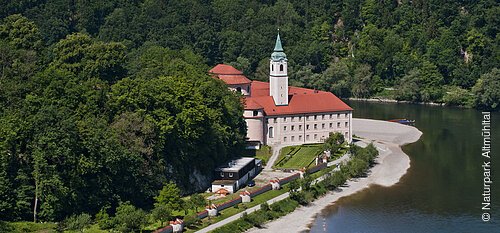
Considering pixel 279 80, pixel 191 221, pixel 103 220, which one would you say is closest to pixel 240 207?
pixel 191 221

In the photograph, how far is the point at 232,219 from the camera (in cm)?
5841

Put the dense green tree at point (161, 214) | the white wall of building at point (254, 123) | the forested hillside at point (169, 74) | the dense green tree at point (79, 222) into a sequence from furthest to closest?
the white wall of building at point (254, 123) → the forested hillside at point (169, 74) → the dense green tree at point (161, 214) → the dense green tree at point (79, 222)

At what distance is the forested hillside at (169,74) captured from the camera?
55.5 m

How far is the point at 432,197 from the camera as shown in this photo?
Answer: 66.6 metres

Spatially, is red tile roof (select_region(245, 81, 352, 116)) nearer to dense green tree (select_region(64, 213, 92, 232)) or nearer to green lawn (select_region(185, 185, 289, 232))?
green lawn (select_region(185, 185, 289, 232))

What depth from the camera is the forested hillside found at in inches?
2185

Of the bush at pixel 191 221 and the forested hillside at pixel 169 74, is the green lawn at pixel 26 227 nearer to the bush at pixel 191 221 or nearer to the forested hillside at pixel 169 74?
the forested hillside at pixel 169 74

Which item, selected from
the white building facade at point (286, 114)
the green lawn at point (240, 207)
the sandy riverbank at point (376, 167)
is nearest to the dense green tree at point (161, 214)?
the green lawn at point (240, 207)

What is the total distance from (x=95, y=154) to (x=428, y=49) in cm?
8150

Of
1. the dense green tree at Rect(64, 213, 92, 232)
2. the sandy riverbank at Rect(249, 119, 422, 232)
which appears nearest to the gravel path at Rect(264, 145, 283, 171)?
the sandy riverbank at Rect(249, 119, 422, 232)

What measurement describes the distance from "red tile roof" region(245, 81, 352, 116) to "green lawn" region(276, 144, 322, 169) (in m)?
3.58

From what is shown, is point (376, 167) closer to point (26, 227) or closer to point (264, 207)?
point (264, 207)

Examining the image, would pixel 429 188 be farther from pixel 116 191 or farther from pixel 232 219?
pixel 116 191

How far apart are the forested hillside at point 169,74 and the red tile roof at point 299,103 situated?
500 cm
